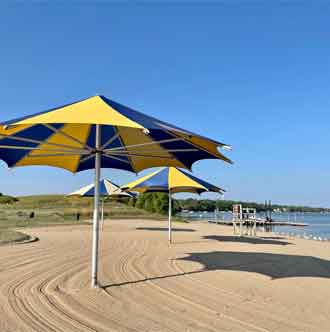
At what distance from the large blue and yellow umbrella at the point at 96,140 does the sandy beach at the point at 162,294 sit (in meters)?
0.77

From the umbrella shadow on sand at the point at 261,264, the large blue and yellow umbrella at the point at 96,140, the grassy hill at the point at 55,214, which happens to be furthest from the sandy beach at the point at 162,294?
the grassy hill at the point at 55,214

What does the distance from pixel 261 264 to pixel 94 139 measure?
13.9ft

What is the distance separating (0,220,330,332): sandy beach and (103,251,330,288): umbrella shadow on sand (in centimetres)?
2

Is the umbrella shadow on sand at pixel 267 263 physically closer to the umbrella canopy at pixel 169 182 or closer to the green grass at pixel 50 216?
the umbrella canopy at pixel 169 182

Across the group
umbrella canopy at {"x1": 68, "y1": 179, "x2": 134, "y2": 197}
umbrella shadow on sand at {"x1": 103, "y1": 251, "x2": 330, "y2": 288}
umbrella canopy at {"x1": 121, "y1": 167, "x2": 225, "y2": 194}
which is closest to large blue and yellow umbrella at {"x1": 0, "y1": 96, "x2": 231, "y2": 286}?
umbrella shadow on sand at {"x1": 103, "y1": 251, "x2": 330, "y2": 288}

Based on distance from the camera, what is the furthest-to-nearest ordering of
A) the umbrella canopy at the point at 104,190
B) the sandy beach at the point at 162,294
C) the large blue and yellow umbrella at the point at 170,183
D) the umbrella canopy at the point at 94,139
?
1. the umbrella canopy at the point at 104,190
2. the large blue and yellow umbrella at the point at 170,183
3. the umbrella canopy at the point at 94,139
4. the sandy beach at the point at 162,294

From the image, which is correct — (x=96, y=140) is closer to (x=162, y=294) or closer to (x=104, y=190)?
(x=162, y=294)

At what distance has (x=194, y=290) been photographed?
530 centimetres

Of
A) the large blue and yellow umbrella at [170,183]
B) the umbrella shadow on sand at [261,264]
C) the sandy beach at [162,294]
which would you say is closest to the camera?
the sandy beach at [162,294]

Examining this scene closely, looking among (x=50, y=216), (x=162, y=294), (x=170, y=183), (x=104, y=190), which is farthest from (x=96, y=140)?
(x=50, y=216)

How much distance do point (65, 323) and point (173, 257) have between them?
522 centimetres

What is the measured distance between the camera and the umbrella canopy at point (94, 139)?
4297 millimetres

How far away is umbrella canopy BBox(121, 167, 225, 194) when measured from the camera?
40.5 feet

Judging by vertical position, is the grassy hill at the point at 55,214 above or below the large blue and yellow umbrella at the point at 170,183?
below
